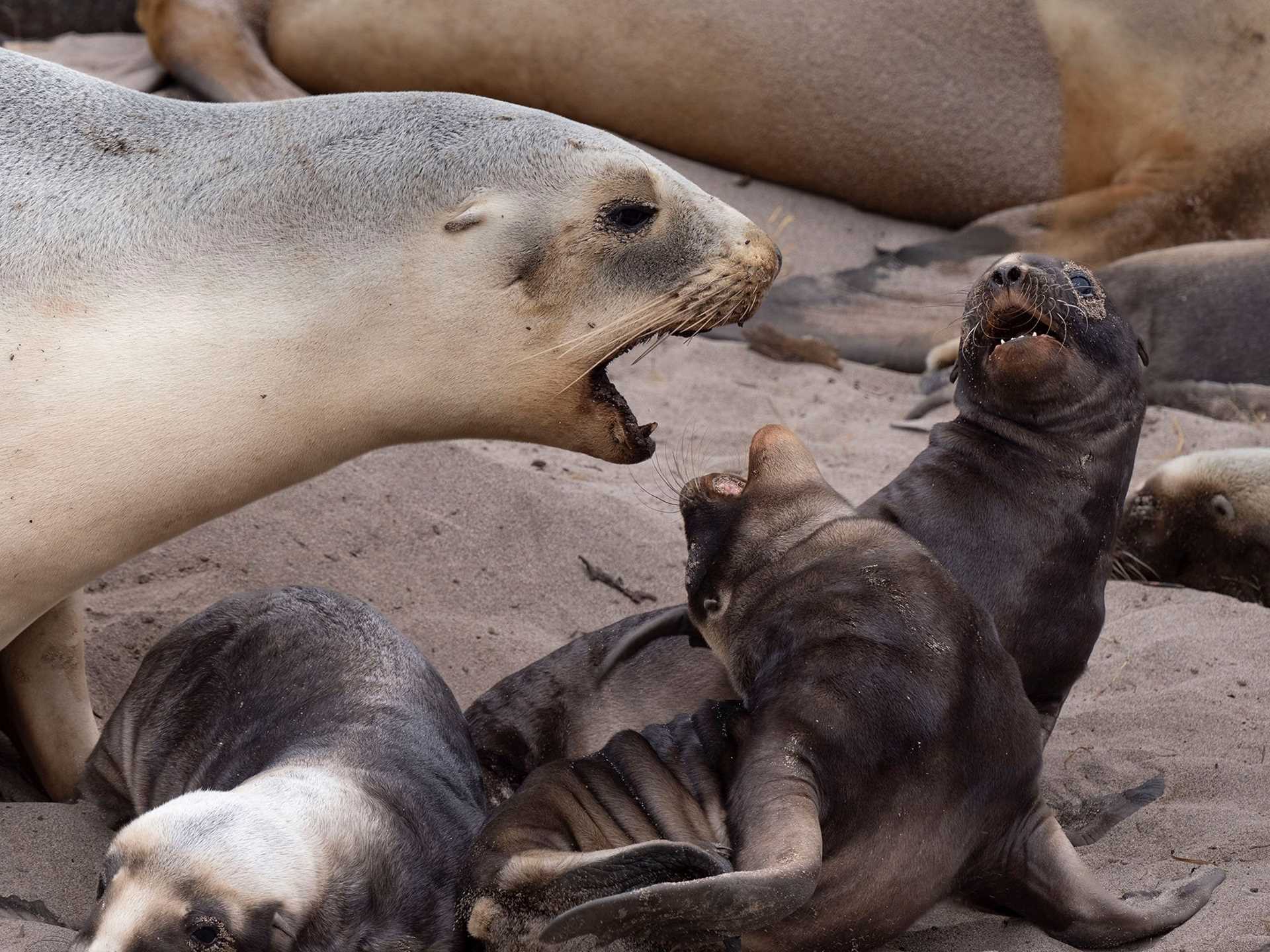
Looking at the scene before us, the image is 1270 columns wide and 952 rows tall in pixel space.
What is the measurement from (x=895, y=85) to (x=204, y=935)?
651 cm

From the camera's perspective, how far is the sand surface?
133 inches

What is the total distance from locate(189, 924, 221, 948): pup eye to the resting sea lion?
1223 millimetres

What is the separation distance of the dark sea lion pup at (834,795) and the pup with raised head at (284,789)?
23cm

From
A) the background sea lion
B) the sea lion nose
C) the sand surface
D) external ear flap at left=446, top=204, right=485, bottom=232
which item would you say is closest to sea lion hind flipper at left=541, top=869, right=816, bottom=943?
the sand surface

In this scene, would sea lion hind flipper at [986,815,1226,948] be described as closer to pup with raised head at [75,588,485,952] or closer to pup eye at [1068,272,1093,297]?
pup with raised head at [75,588,485,952]

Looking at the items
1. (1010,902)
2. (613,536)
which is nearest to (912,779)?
(1010,902)

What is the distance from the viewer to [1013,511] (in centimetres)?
379

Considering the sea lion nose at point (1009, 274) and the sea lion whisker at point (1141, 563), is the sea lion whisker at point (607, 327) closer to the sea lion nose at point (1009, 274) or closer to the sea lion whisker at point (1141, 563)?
the sea lion nose at point (1009, 274)

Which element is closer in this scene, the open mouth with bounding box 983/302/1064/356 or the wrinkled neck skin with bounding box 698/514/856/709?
the wrinkled neck skin with bounding box 698/514/856/709

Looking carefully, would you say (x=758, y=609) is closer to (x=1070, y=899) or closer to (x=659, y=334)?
(x=659, y=334)

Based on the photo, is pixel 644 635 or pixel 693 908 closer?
pixel 693 908

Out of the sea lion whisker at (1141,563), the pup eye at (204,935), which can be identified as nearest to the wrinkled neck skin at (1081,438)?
the sea lion whisker at (1141,563)

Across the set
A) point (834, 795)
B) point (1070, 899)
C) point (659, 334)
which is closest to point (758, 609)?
point (834, 795)

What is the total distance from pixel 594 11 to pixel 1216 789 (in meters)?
5.57
